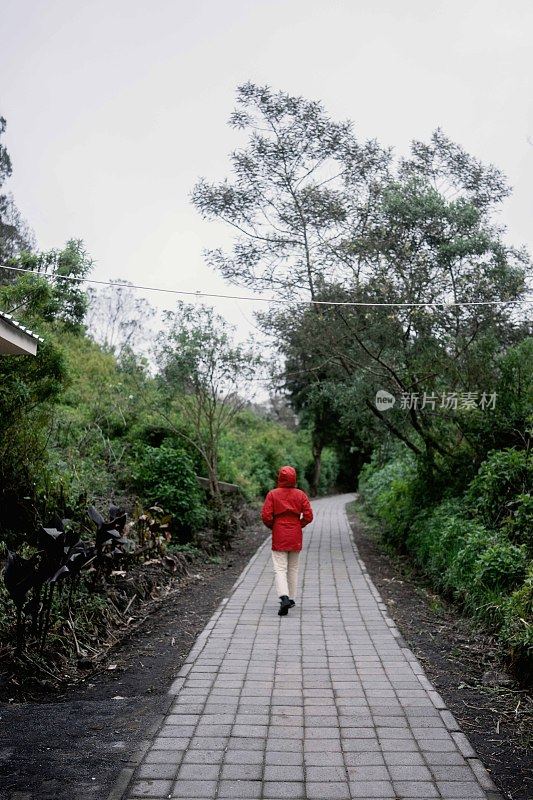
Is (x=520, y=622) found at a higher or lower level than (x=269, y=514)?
lower

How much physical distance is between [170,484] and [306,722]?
7562 millimetres

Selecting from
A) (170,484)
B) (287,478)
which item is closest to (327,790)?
(287,478)

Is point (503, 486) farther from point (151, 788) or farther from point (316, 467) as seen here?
point (316, 467)

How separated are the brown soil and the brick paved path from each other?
143 mm

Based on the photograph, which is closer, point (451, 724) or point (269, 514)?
point (451, 724)

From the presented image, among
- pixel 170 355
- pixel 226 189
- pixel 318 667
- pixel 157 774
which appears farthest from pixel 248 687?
pixel 226 189

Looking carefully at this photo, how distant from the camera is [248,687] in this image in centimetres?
531

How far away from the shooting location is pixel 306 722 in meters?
4.54

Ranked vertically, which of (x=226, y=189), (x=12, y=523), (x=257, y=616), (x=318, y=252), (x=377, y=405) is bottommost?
(x=257, y=616)

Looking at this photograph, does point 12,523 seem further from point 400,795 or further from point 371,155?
point 371,155

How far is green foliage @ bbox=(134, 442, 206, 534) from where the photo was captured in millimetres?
11680

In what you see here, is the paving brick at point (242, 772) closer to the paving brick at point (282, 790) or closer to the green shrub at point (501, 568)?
the paving brick at point (282, 790)

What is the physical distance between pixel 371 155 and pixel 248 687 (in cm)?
1117

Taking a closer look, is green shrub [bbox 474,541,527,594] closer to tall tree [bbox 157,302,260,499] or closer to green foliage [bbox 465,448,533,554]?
green foliage [bbox 465,448,533,554]
